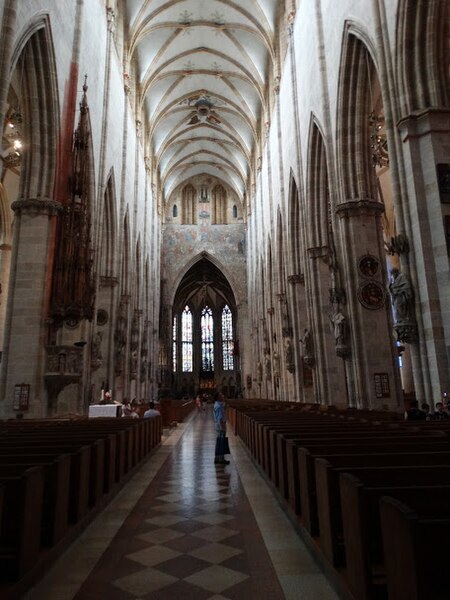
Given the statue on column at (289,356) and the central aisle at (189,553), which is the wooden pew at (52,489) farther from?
the statue on column at (289,356)

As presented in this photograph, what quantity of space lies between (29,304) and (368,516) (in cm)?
977

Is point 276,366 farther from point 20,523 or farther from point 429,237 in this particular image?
point 20,523

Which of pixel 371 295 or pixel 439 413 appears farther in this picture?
pixel 371 295

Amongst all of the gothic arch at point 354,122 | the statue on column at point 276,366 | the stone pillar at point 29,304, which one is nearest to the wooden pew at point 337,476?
the stone pillar at point 29,304

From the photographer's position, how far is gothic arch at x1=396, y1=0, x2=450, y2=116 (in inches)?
313

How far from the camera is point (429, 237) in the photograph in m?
7.57

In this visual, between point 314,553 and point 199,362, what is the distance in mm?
46943

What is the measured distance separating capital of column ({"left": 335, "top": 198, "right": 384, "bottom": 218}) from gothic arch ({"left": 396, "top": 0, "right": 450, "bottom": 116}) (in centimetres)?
315

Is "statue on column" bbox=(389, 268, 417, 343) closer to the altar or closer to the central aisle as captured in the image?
the central aisle

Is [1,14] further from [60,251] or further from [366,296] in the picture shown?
[366,296]

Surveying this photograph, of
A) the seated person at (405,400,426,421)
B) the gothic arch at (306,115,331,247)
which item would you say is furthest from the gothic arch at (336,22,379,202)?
the seated person at (405,400,426,421)

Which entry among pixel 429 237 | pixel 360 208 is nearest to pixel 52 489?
pixel 429 237

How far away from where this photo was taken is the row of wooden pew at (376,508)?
4.87ft

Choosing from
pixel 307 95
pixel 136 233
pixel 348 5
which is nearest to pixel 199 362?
pixel 136 233
